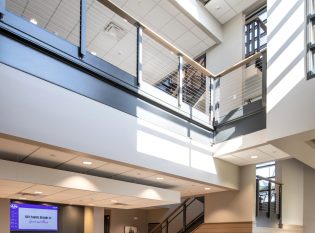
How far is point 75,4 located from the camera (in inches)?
358

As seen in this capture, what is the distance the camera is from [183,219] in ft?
39.7

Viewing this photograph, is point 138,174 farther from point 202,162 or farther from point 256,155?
point 256,155

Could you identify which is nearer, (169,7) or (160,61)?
(169,7)

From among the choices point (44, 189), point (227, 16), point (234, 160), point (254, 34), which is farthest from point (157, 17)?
point (44, 189)

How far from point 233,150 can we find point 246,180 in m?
1.58

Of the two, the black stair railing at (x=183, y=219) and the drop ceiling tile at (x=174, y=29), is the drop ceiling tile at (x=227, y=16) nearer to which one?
the drop ceiling tile at (x=174, y=29)

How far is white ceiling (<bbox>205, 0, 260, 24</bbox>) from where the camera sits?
30.2ft

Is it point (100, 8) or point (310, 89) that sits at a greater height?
point (100, 8)

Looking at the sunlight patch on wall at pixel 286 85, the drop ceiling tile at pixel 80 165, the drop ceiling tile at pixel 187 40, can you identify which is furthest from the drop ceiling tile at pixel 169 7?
the drop ceiling tile at pixel 80 165

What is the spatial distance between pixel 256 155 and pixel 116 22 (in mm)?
5037

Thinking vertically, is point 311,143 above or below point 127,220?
above

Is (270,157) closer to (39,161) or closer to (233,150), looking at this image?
(233,150)

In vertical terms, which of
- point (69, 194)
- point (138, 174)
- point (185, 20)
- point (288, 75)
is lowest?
point (69, 194)

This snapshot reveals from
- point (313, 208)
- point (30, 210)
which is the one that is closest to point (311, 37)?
point (313, 208)
